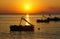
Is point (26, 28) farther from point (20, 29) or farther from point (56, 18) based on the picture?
point (56, 18)

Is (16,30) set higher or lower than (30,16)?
lower

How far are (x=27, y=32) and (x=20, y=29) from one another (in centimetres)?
54

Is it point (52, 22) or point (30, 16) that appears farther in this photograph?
point (30, 16)

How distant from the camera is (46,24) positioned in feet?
75.3

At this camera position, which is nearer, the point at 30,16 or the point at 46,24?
the point at 46,24

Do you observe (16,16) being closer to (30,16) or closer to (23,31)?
(30,16)

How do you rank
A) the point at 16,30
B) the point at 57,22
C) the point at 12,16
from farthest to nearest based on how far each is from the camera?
1. the point at 12,16
2. the point at 57,22
3. the point at 16,30

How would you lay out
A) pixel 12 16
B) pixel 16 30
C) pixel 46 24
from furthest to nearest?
pixel 12 16
pixel 46 24
pixel 16 30

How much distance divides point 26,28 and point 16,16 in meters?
18.6

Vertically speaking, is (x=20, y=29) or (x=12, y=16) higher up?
(x=12, y=16)

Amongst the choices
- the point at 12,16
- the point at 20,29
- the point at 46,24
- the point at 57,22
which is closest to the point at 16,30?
the point at 20,29

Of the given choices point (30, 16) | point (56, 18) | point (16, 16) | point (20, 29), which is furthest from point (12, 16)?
point (20, 29)

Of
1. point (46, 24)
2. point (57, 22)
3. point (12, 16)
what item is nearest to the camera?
point (46, 24)

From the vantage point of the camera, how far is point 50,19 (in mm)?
24844
